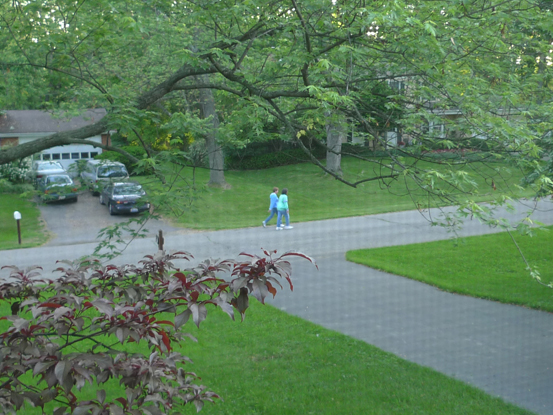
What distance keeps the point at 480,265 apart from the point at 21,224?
16202mm

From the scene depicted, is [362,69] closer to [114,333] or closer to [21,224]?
[114,333]

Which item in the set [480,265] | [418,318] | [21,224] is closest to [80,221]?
[21,224]

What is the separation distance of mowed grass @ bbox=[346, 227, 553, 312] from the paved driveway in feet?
27.4

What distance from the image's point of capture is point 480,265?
1205 centimetres

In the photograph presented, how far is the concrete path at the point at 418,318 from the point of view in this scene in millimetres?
6301

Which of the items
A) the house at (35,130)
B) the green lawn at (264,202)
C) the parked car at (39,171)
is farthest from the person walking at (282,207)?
the house at (35,130)

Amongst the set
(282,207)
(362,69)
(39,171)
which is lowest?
(39,171)

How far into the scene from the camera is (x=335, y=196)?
2573cm

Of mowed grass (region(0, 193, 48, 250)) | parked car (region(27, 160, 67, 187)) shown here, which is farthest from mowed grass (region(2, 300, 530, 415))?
parked car (region(27, 160, 67, 187))

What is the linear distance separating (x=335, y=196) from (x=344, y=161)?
8166 mm

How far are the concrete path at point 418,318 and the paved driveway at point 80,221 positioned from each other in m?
2.56

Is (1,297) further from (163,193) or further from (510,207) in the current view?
(510,207)

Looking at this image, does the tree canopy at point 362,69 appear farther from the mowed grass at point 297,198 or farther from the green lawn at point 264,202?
the mowed grass at point 297,198

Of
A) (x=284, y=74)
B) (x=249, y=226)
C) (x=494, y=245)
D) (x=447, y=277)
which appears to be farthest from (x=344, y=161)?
(x=284, y=74)
